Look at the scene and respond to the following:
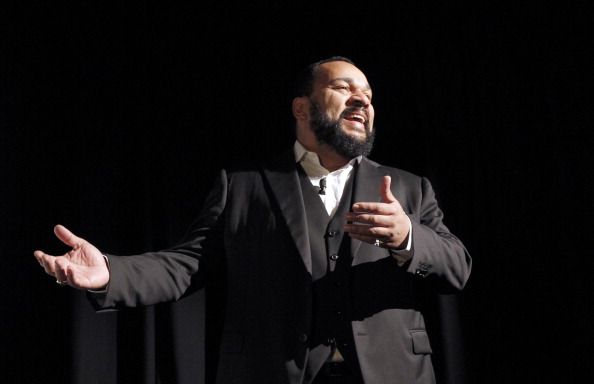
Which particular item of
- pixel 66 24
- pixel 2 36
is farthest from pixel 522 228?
pixel 2 36

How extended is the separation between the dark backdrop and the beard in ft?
1.87

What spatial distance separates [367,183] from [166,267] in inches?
27.5

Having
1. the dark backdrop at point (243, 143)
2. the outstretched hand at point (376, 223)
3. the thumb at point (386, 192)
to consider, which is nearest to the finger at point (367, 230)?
the outstretched hand at point (376, 223)

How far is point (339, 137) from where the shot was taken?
212cm

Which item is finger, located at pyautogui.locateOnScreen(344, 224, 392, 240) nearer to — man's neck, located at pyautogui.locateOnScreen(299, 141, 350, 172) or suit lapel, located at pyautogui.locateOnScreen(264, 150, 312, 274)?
suit lapel, located at pyautogui.locateOnScreen(264, 150, 312, 274)

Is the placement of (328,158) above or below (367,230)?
above

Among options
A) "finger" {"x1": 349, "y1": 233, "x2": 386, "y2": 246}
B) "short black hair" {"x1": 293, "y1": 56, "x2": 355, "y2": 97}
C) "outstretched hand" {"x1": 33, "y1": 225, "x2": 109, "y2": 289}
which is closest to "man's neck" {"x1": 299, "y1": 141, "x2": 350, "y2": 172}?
"short black hair" {"x1": 293, "y1": 56, "x2": 355, "y2": 97}

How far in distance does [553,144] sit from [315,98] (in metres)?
1.02

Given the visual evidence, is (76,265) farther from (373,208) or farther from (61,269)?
(373,208)

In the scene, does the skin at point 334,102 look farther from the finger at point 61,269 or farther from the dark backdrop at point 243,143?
the finger at point 61,269

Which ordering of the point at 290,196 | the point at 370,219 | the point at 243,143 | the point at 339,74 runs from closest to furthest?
the point at 370,219
the point at 290,196
the point at 339,74
the point at 243,143

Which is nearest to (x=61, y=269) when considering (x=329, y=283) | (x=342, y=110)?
(x=329, y=283)

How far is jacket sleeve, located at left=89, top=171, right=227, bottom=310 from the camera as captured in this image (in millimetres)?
1646

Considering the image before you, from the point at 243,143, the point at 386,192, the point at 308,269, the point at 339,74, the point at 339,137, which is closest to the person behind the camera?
the point at 386,192
